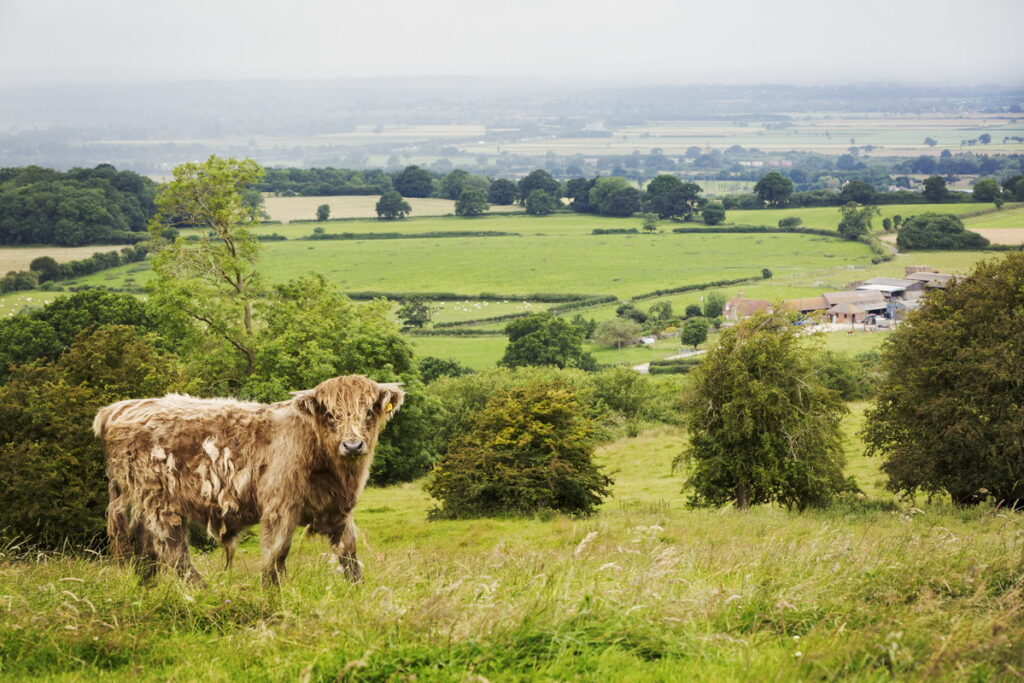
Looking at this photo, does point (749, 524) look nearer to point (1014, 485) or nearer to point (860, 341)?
point (1014, 485)

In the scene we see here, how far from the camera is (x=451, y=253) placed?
13512 cm

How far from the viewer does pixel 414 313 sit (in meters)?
98.2

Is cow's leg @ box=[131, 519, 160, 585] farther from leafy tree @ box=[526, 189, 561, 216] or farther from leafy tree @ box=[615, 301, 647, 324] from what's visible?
leafy tree @ box=[526, 189, 561, 216]

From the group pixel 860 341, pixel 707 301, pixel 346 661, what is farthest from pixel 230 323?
pixel 707 301

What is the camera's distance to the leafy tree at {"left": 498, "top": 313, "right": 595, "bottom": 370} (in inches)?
2960

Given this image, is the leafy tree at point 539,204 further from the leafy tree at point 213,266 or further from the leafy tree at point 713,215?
the leafy tree at point 213,266

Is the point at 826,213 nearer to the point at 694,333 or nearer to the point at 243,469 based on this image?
the point at 694,333

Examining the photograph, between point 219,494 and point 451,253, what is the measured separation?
128037mm

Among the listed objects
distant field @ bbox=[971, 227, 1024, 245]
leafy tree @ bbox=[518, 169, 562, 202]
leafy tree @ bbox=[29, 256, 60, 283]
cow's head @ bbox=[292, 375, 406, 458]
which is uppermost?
cow's head @ bbox=[292, 375, 406, 458]

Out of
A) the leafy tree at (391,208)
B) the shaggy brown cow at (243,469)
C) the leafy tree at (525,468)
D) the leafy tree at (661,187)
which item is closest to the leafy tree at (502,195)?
the leafy tree at (391,208)

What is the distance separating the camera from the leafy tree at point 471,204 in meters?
179

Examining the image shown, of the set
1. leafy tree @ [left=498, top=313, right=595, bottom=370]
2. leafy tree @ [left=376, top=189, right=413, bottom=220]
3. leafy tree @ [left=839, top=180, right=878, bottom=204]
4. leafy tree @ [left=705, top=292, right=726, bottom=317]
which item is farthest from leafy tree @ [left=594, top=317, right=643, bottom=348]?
leafy tree @ [left=839, top=180, right=878, bottom=204]

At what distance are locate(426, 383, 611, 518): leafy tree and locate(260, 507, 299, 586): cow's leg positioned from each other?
61.5 ft

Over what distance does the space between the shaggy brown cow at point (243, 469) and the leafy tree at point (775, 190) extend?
183 meters
